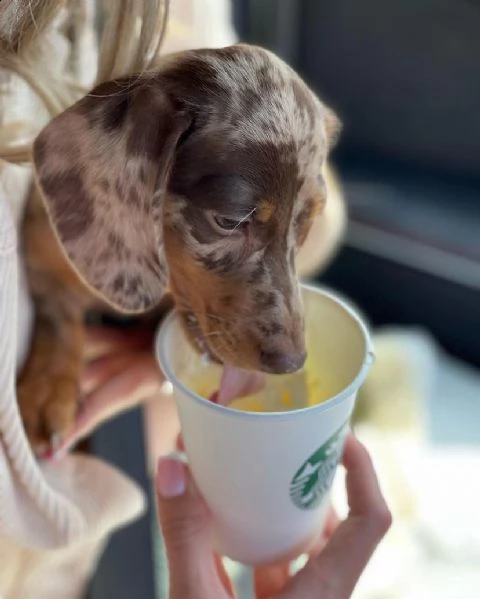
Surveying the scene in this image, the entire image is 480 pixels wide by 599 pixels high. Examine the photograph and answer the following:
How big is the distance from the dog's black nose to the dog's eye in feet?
0.39

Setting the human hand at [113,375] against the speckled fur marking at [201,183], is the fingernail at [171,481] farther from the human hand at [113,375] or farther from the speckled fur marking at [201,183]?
the human hand at [113,375]

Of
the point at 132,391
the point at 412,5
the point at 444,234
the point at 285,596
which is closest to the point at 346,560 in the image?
the point at 285,596

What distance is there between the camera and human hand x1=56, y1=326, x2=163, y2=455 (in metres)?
1.10

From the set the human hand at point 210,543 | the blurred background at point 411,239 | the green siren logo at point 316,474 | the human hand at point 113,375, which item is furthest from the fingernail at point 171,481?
the blurred background at point 411,239

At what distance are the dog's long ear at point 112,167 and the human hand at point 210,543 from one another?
9.3 inches

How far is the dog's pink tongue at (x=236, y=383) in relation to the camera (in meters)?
0.79

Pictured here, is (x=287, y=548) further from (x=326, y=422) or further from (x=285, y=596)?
(x=326, y=422)

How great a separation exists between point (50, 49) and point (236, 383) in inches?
15.7

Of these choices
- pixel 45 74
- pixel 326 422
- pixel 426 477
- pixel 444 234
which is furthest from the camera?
pixel 444 234

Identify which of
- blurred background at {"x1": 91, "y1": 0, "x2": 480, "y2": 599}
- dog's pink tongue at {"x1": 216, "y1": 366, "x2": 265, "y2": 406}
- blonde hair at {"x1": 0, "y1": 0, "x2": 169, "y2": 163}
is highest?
blonde hair at {"x1": 0, "y1": 0, "x2": 169, "y2": 163}

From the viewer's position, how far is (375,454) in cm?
162

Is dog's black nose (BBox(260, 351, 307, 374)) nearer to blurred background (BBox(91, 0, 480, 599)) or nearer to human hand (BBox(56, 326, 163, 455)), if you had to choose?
human hand (BBox(56, 326, 163, 455))

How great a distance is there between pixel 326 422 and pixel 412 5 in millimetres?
1530

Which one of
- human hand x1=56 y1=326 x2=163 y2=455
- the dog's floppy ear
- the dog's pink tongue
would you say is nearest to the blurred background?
human hand x1=56 y1=326 x2=163 y2=455
